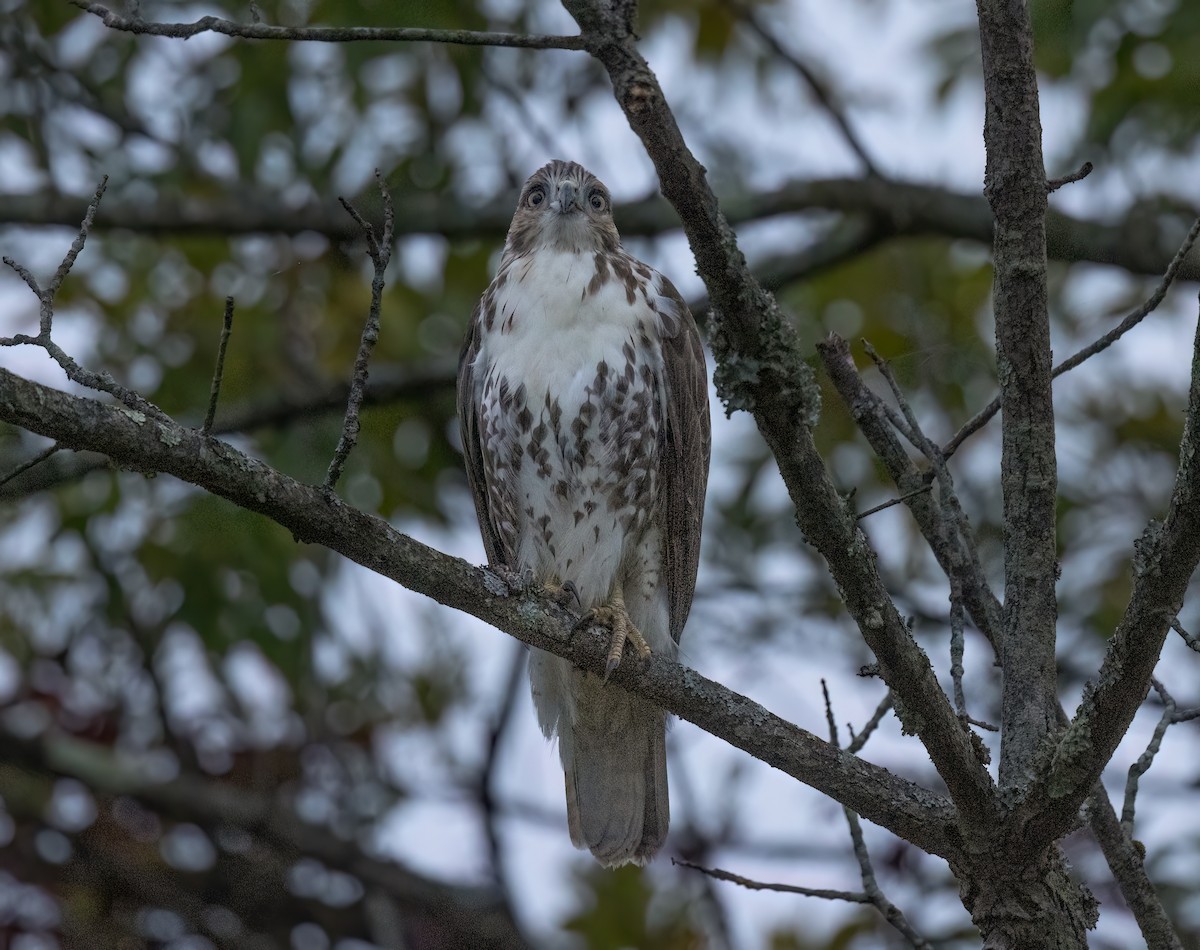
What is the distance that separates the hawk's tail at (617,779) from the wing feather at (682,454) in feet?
1.09

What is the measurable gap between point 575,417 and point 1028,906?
6.08 ft

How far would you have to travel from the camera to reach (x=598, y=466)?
422 cm

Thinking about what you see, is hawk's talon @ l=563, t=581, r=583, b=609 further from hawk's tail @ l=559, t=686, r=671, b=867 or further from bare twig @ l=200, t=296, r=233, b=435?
bare twig @ l=200, t=296, r=233, b=435

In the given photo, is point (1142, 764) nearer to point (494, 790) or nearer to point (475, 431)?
point (475, 431)

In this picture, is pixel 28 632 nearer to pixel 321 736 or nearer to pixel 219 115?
pixel 321 736

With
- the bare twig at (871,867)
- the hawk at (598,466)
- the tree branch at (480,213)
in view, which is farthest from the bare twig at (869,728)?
the tree branch at (480,213)

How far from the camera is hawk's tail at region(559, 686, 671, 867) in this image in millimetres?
4371

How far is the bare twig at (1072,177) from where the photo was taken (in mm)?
2783

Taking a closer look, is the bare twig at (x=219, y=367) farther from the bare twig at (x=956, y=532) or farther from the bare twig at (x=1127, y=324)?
the bare twig at (x=1127, y=324)

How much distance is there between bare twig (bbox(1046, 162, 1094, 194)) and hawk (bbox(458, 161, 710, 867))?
1.57 metres

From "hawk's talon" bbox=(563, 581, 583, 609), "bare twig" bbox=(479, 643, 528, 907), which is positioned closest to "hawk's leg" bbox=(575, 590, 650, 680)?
"hawk's talon" bbox=(563, 581, 583, 609)

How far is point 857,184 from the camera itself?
19.9 feet

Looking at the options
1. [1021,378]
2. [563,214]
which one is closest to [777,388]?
[1021,378]

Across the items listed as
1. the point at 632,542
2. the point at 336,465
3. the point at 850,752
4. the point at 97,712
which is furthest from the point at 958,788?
the point at 97,712
